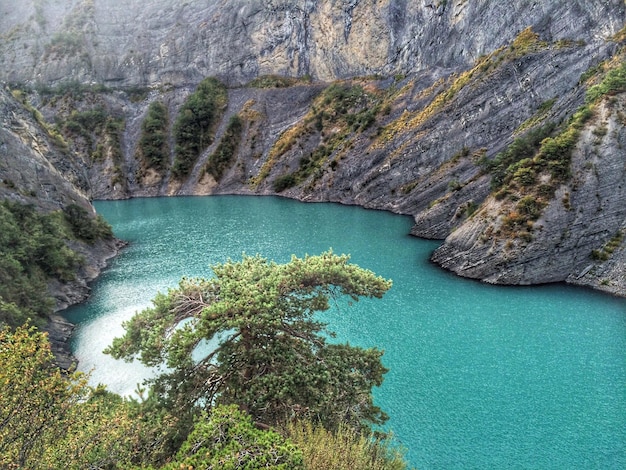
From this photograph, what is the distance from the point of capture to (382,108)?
3061 inches

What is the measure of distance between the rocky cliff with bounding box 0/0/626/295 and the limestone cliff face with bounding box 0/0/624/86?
366mm

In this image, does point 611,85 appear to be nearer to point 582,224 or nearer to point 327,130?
point 582,224

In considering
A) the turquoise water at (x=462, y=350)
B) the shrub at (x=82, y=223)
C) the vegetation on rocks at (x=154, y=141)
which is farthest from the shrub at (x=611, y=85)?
the vegetation on rocks at (x=154, y=141)

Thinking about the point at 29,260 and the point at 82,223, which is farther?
the point at 82,223

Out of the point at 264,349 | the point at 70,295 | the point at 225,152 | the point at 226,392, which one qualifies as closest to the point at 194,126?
the point at 225,152

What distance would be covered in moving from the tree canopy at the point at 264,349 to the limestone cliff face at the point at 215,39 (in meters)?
70.7

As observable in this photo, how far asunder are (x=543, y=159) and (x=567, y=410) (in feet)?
83.8

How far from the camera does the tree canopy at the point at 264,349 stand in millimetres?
13656

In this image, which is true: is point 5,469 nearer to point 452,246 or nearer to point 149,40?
point 452,246

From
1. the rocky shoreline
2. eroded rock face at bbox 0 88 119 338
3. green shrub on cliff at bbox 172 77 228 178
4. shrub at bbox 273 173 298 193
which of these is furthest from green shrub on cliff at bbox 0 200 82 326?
green shrub on cliff at bbox 172 77 228 178

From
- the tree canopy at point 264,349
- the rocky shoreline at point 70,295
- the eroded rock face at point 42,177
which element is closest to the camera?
the tree canopy at point 264,349

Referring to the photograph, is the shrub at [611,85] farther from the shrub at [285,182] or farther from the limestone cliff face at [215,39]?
the shrub at [285,182]

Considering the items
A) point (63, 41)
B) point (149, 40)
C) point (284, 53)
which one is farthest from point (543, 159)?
point (63, 41)

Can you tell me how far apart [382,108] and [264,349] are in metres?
69.7
